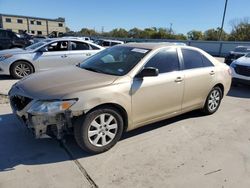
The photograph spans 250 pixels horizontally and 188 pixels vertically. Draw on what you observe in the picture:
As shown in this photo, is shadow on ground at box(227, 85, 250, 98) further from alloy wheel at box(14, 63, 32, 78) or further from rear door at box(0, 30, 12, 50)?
rear door at box(0, 30, 12, 50)

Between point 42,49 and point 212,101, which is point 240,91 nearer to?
point 212,101

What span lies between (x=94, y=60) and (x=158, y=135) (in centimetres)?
178

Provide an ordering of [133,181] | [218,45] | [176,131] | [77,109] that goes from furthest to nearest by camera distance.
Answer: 1. [218,45]
2. [176,131]
3. [77,109]
4. [133,181]

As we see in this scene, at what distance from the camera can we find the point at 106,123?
3641mm

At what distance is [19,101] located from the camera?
3.75 metres

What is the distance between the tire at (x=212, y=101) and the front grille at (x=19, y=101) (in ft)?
11.5

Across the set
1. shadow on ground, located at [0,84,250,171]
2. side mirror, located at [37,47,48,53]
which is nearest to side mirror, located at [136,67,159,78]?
shadow on ground, located at [0,84,250,171]

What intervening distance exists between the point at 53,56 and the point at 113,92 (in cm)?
574

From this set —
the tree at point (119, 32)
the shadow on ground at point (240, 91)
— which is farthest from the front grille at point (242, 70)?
the tree at point (119, 32)

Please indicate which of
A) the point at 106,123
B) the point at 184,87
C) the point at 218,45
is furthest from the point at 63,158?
the point at 218,45

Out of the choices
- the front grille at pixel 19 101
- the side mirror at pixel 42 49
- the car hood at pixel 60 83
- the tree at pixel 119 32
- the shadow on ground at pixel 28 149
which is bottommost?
the shadow on ground at pixel 28 149

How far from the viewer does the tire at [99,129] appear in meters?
3.42

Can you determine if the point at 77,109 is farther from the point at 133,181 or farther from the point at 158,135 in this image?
the point at 158,135

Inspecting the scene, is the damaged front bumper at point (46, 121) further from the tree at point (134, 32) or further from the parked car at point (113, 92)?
the tree at point (134, 32)
